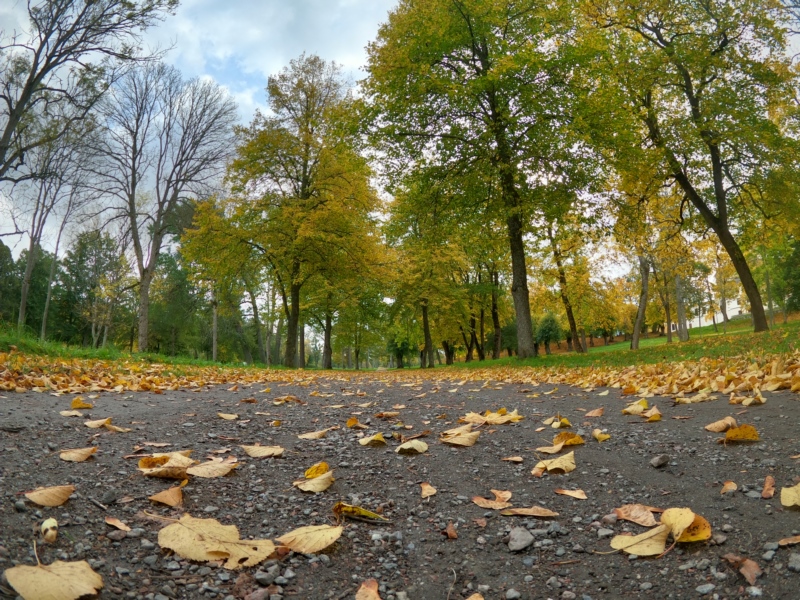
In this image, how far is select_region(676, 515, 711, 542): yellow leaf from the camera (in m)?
1.68

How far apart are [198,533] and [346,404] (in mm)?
2794

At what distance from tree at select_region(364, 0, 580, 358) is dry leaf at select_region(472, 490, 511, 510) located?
10.1 metres

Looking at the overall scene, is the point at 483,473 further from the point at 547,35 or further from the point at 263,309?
the point at 263,309

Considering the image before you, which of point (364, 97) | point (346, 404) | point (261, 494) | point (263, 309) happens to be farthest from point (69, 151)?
point (261, 494)

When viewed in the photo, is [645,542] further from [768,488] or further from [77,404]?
[77,404]

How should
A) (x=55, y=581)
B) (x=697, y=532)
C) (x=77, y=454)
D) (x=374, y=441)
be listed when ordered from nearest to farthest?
(x=55, y=581)
(x=697, y=532)
(x=77, y=454)
(x=374, y=441)

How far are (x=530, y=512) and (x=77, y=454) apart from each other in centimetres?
222

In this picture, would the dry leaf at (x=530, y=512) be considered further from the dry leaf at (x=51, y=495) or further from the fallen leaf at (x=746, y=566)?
the dry leaf at (x=51, y=495)

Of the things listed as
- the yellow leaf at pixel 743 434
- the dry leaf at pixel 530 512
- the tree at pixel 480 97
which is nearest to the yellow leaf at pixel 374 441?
the dry leaf at pixel 530 512

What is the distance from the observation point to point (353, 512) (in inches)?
79.4

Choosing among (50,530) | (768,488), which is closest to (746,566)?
(768,488)

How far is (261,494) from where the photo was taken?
2199 millimetres

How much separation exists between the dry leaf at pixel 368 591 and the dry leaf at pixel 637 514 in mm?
1074

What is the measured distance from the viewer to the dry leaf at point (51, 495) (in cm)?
177
